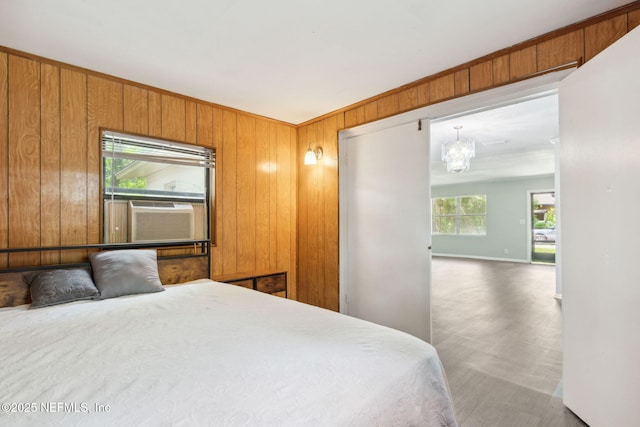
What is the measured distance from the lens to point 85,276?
7.27 feet

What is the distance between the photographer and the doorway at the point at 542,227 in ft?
27.7

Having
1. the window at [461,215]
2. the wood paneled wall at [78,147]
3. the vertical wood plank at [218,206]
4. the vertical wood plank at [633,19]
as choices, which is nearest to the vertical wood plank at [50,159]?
the wood paneled wall at [78,147]

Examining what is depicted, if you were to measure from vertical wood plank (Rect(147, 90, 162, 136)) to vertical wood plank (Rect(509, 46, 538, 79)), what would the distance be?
3.04 meters

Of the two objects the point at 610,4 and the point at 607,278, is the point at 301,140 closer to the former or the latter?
the point at 610,4

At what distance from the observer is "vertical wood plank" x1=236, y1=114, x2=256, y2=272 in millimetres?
3529

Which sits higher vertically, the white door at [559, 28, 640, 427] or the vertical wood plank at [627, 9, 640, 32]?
the vertical wood plank at [627, 9, 640, 32]

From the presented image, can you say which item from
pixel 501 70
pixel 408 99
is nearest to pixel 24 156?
pixel 408 99

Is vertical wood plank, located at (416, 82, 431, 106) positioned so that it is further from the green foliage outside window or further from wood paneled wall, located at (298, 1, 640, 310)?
the green foliage outside window

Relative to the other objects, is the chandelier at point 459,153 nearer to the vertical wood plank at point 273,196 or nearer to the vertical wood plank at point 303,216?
the vertical wood plank at point 303,216

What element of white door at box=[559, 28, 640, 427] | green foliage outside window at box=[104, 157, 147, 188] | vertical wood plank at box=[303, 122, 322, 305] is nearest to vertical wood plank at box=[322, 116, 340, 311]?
vertical wood plank at box=[303, 122, 322, 305]

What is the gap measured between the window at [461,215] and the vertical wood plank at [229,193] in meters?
7.23

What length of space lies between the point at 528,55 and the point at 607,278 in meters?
1.59

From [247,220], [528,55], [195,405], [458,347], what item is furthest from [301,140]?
[195,405]

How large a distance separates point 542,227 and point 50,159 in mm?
10363
